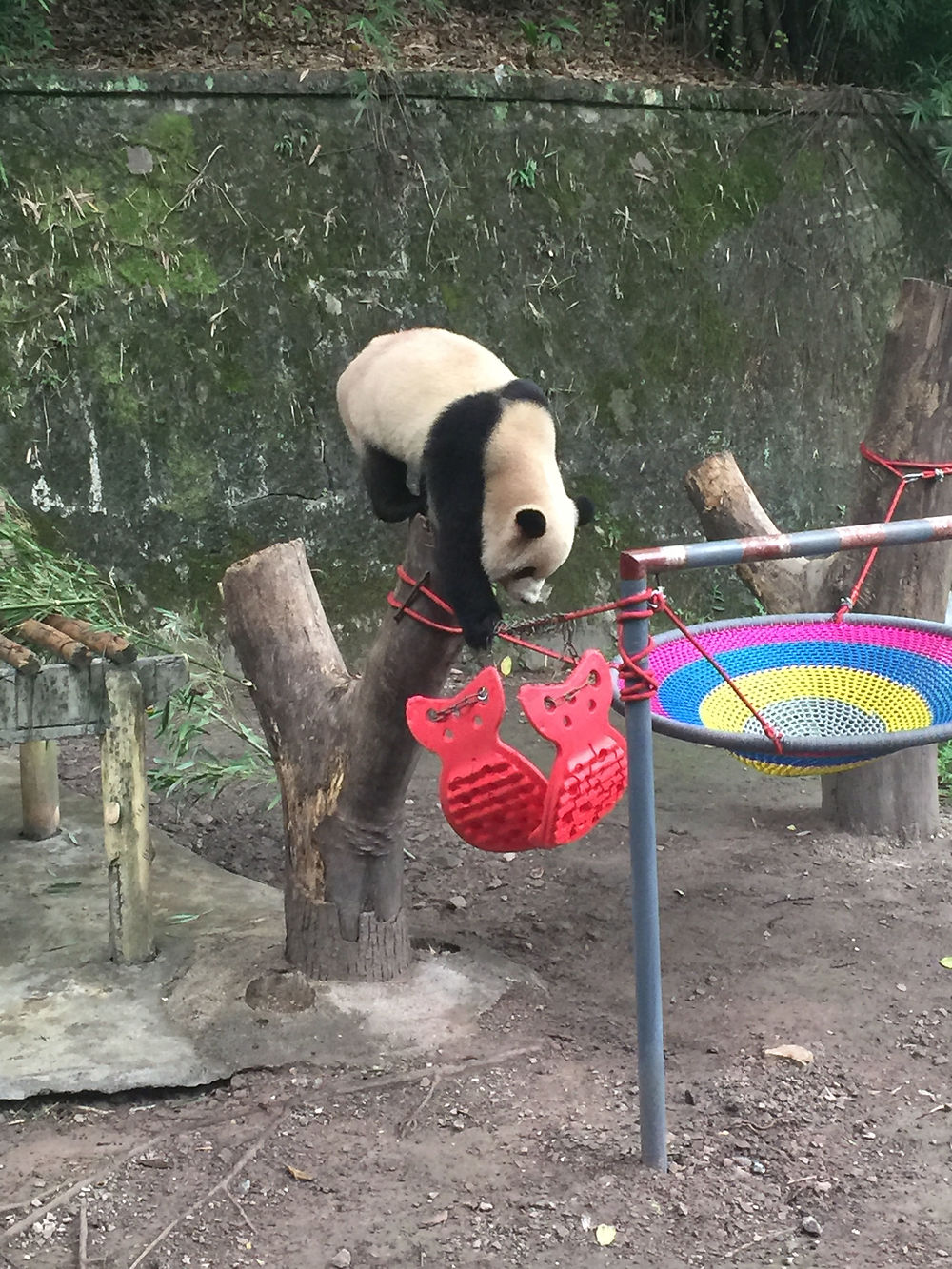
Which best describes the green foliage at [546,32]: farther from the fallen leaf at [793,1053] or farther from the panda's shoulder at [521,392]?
the fallen leaf at [793,1053]

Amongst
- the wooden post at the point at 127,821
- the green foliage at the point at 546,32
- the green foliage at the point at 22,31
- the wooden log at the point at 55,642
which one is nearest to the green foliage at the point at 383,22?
the green foliage at the point at 546,32

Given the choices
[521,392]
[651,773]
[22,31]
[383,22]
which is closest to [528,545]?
[521,392]

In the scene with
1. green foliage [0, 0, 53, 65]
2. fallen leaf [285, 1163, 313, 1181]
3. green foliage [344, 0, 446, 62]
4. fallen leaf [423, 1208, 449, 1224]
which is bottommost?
fallen leaf [423, 1208, 449, 1224]

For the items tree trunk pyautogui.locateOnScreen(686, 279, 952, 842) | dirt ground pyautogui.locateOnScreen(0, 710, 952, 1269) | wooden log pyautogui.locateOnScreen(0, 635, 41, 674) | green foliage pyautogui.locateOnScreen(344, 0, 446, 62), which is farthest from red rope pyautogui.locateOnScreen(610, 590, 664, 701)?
green foliage pyautogui.locateOnScreen(344, 0, 446, 62)

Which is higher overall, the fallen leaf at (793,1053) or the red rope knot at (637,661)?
the red rope knot at (637,661)

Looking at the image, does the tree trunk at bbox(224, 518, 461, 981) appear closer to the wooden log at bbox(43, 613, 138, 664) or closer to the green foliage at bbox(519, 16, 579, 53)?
the wooden log at bbox(43, 613, 138, 664)

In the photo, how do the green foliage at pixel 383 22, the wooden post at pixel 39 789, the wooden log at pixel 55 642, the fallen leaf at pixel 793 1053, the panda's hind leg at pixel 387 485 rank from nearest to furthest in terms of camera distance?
1. the fallen leaf at pixel 793 1053
2. the wooden log at pixel 55 642
3. the panda's hind leg at pixel 387 485
4. the wooden post at pixel 39 789
5. the green foliage at pixel 383 22

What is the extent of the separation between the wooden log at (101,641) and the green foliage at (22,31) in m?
3.49

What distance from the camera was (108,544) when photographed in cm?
578

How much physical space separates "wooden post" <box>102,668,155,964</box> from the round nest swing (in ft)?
4.46

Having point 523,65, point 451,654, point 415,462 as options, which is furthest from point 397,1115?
point 523,65

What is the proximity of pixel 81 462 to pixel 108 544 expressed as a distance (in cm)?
39

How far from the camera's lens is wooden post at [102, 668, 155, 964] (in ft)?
10.7

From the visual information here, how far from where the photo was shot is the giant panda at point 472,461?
2.86 m
